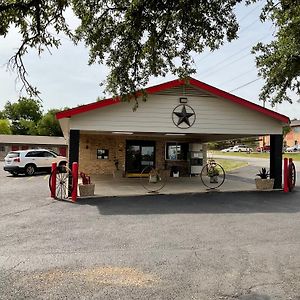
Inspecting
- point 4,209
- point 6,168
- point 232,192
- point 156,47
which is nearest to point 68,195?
point 4,209

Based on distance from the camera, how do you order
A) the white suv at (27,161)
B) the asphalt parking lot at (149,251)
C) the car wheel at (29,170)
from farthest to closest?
1. the car wheel at (29,170)
2. the white suv at (27,161)
3. the asphalt parking lot at (149,251)

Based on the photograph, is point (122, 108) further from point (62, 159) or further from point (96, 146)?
point (62, 159)

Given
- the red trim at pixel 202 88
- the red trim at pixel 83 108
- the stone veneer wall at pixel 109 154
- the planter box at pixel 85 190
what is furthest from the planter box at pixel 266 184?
the stone veneer wall at pixel 109 154

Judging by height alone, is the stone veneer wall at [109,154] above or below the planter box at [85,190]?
above

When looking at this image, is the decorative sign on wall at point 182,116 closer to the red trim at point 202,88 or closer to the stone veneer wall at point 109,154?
the red trim at point 202,88

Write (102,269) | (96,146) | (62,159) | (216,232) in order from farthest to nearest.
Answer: (62,159), (96,146), (216,232), (102,269)

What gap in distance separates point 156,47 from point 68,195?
7.66 meters

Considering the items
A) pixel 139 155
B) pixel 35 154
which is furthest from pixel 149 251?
pixel 35 154

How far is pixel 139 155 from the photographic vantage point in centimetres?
2206

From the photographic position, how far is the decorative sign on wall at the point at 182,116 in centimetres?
1453

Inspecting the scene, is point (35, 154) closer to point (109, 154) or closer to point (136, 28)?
point (109, 154)

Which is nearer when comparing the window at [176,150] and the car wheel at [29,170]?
the window at [176,150]

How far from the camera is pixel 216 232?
7.91 m

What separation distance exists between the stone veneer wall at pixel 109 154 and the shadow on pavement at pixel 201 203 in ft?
27.5
